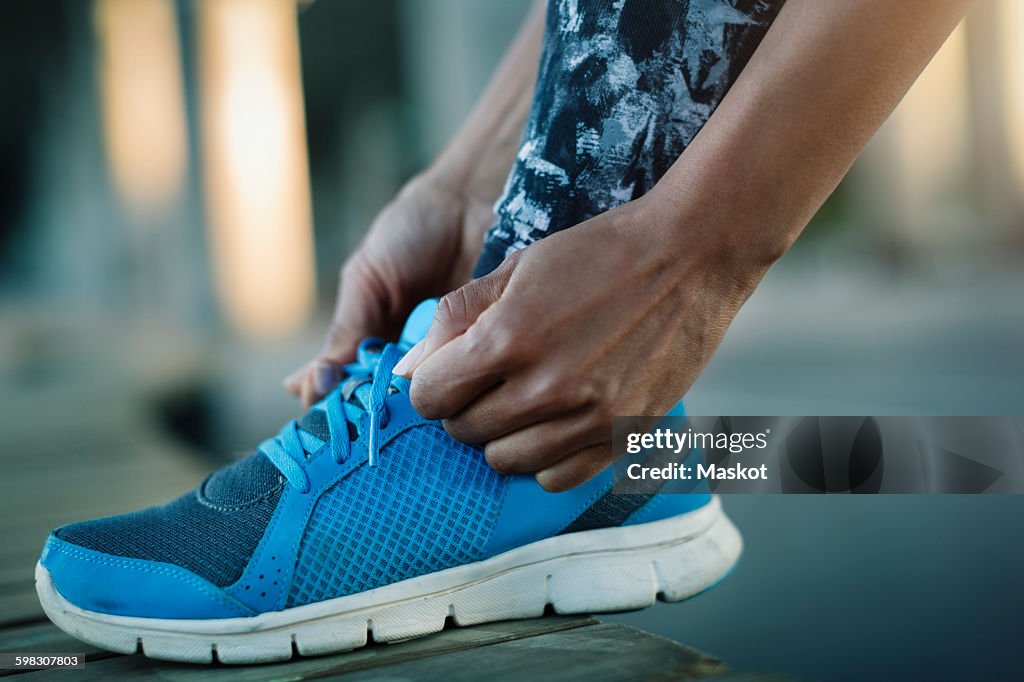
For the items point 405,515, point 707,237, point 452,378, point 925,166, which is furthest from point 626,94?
point 925,166

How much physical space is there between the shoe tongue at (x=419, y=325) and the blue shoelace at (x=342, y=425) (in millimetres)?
14

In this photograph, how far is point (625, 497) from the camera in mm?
917

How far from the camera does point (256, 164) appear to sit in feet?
20.9

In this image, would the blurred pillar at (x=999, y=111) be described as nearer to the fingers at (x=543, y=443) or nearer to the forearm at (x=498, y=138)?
the forearm at (x=498, y=138)

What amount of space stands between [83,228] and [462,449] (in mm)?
8582

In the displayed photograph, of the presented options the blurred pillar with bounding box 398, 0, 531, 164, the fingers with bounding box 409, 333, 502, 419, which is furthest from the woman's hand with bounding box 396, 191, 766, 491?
the blurred pillar with bounding box 398, 0, 531, 164

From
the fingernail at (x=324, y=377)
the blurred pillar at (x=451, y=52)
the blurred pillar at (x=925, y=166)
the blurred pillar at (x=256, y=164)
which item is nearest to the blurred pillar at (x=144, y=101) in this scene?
the blurred pillar at (x=256, y=164)

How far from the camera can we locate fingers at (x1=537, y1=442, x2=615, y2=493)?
2.73ft

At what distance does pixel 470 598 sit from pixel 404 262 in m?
0.53

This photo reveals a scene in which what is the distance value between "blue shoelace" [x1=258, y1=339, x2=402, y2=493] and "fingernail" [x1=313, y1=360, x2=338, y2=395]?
215 mm

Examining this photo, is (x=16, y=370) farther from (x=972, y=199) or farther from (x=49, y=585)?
(x=972, y=199)

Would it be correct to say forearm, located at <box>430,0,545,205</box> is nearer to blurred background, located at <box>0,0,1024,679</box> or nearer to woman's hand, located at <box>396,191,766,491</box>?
woman's hand, located at <box>396,191,766,491</box>

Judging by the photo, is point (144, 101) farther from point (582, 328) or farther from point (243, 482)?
point (582, 328)

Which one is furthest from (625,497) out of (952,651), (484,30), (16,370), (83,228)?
(83,228)
